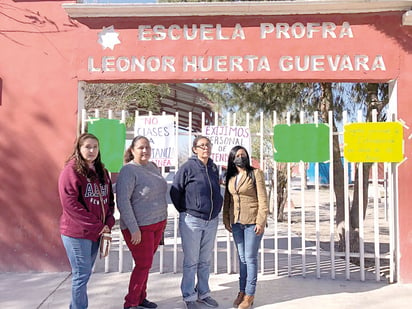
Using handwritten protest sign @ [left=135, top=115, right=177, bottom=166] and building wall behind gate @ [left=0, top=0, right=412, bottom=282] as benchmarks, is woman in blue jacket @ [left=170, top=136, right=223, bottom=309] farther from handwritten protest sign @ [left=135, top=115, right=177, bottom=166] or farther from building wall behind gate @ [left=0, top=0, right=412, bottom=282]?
building wall behind gate @ [left=0, top=0, right=412, bottom=282]

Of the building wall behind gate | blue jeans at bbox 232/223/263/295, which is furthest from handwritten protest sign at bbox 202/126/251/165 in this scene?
blue jeans at bbox 232/223/263/295

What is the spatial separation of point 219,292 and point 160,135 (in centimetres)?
208

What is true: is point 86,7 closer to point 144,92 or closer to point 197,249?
point 197,249

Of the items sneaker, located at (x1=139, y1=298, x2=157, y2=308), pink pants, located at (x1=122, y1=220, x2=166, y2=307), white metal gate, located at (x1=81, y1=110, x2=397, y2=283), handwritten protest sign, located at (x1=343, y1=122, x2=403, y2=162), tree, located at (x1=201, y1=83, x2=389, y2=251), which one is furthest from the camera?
tree, located at (x1=201, y1=83, x2=389, y2=251)

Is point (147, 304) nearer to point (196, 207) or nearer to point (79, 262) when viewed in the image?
point (79, 262)

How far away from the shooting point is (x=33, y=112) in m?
5.09

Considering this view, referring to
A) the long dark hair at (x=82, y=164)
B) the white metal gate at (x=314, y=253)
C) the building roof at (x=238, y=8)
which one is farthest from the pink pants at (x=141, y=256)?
the building roof at (x=238, y=8)

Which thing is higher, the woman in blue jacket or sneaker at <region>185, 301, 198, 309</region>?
the woman in blue jacket

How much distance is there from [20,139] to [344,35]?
446 centimetres

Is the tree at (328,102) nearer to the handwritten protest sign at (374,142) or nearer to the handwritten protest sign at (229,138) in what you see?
the handwritten protest sign at (374,142)

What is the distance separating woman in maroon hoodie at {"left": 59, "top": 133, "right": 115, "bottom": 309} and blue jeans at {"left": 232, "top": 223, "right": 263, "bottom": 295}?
1.32 m

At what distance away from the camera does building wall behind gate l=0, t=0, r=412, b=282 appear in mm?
5008

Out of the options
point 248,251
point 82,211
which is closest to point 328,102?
point 248,251

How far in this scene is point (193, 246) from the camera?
384 centimetres
